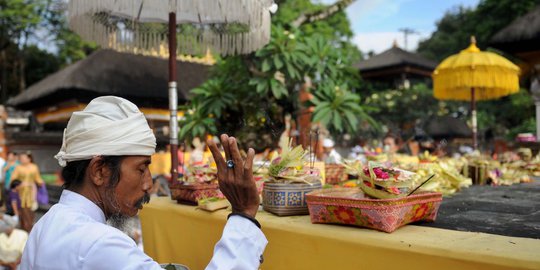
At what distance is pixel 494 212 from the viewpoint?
96.4 inches

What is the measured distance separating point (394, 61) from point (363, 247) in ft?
60.0

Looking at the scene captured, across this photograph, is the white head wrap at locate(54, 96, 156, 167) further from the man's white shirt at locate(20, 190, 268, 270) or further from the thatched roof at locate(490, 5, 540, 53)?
the thatched roof at locate(490, 5, 540, 53)

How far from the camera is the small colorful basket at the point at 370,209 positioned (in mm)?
1888

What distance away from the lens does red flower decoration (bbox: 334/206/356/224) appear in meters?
2.01

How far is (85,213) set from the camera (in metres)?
1.45

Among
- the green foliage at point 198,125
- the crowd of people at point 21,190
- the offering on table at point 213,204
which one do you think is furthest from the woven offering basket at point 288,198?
the crowd of people at point 21,190

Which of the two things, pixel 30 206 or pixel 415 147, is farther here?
pixel 415 147

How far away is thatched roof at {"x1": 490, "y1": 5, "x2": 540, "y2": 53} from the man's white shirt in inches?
389

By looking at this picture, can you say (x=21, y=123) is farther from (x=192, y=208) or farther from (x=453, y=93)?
(x=192, y=208)

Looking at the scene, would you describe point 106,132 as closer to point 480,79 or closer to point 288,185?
point 288,185

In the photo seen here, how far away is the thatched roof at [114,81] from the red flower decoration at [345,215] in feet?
38.9

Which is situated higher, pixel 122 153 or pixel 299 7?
pixel 299 7

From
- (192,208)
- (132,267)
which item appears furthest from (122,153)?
(192,208)

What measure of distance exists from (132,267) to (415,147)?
33.1 feet
